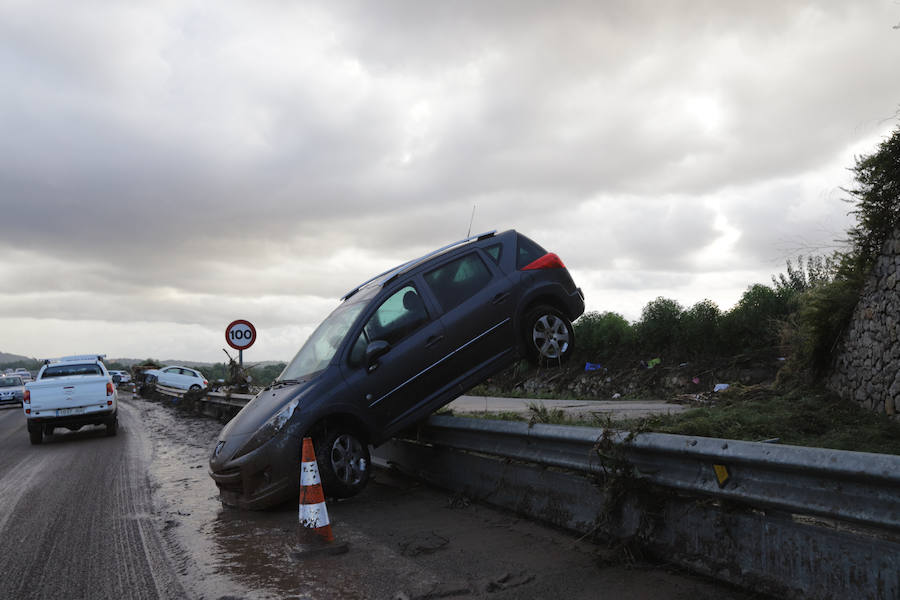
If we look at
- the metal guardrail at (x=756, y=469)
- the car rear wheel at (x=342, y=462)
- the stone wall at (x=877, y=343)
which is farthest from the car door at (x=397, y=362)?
the stone wall at (x=877, y=343)

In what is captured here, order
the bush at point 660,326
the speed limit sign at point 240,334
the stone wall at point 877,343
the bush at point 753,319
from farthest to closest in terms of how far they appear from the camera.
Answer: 1. the bush at point 660,326
2. the speed limit sign at point 240,334
3. the bush at point 753,319
4. the stone wall at point 877,343

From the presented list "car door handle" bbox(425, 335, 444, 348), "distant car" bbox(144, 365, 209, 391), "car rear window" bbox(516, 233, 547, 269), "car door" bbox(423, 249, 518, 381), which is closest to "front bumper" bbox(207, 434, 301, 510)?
"car door handle" bbox(425, 335, 444, 348)

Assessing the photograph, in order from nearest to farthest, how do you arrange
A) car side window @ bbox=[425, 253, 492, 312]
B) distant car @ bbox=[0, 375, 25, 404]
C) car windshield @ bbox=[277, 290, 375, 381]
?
1. car windshield @ bbox=[277, 290, 375, 381]
2. car side window @ bbox=[425, 253, 492, 312]
3. distant car @ bbox=[0, 375, 25, 404]

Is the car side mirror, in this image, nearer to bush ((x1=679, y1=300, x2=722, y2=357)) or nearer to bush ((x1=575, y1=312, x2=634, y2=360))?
bush ((x1=679, y1=300, x2=722, y2=357))

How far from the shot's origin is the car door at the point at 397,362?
688cm

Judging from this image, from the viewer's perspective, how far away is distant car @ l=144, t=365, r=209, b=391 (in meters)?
36.6

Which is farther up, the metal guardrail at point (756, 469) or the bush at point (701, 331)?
the bush at point (701, 331)

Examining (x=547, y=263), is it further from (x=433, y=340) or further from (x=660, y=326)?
(x=660, y=326)

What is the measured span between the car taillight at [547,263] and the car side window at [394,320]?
61.1 inches

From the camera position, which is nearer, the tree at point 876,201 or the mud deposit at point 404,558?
the mud deposit at point 404,558

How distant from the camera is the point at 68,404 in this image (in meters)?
15.4

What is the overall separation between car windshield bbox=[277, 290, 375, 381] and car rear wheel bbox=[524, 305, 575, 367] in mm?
1921

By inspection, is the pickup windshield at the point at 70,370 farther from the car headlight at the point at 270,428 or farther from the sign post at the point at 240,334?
the car headlight at the point at 270,428

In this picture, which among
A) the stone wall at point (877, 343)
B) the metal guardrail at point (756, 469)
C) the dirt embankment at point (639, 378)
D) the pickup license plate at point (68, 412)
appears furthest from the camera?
the dirt embankment at point (639, 378)
